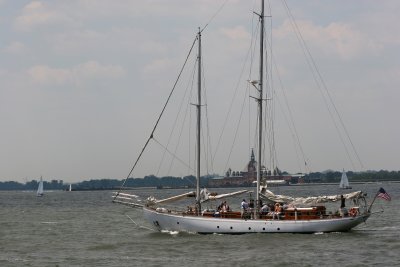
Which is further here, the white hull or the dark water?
the white hull

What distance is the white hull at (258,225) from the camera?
58688mm

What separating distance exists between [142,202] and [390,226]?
22.2 meters

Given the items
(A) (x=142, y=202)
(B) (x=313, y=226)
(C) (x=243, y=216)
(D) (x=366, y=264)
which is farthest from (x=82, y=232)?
(D) (x=366, y=264)

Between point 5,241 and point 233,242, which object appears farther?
point 5,241

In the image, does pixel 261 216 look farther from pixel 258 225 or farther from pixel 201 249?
pixel 201 249

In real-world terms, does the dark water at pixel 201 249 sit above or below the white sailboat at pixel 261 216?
below

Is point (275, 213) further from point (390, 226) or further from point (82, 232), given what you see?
point (82, 232)

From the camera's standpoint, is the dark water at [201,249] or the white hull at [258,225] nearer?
the dark water at [201,249]

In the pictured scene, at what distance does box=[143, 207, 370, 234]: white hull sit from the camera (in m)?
58.7

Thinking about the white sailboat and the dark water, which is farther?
the white sailboat

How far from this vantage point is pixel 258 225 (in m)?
59.0

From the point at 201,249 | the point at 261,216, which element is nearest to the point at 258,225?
the point at 261,216

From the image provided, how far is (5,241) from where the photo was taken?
6588cm

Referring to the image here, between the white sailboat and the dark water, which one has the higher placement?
the white sailboat
